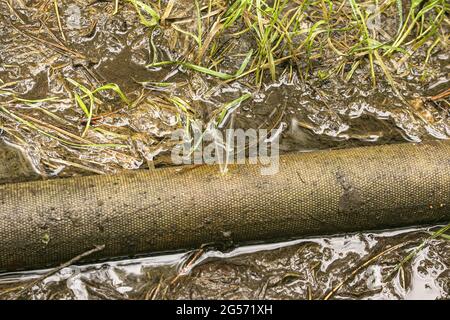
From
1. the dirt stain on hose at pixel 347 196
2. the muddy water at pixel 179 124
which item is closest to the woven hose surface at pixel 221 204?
the dirt stain on hose at pixel 347 196

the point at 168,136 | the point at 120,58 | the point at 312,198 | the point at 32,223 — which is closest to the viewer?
the point at 32,223

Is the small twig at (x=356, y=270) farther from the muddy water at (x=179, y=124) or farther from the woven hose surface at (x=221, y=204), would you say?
the woven hose surface at (x=221, y=204)

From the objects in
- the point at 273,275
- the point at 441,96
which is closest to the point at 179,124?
the point at 273,275

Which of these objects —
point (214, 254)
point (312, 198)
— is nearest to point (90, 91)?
point (214, 254)

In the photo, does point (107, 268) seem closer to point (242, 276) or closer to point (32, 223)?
point (32, 223)

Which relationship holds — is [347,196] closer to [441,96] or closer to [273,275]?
[273,275]

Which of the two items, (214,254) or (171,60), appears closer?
(214,254)
